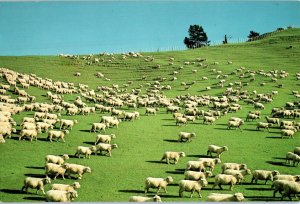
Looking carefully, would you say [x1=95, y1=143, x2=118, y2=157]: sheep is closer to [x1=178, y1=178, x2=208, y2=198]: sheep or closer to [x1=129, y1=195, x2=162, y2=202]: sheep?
[x1=178, y1=178, x2=208, y2=198]: sheep

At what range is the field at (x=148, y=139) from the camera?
1539 cm

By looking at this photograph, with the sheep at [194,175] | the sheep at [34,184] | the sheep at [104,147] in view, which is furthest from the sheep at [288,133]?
the sheep at [34,184]

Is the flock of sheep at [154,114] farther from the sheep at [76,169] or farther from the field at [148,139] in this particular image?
the field at [148,139]

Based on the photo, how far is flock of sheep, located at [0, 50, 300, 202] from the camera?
49.2ft

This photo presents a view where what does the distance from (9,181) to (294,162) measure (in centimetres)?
1268

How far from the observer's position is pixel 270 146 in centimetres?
2158

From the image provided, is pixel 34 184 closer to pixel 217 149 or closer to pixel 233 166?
pixel 233 166

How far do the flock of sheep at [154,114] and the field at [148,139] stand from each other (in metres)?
0.36

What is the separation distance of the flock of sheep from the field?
355mm

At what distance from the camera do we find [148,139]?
73.0 ft

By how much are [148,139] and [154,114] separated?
7.08 metres

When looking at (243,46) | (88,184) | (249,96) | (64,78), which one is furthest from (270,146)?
(243,46)

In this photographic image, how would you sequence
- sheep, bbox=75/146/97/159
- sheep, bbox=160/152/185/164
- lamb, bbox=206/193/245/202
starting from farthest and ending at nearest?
1. sheep, bbox=160/152/185/164
2. sheep, bbox=75/146/97/159
3. lamb, bbox=206/193/245/202

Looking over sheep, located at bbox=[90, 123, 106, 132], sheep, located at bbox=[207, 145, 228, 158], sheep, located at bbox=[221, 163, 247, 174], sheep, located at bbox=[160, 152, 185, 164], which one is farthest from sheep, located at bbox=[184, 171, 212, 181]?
sheep, located at bbox=[90, 123, 106, 132]
